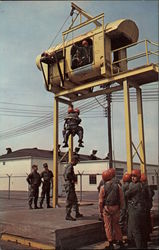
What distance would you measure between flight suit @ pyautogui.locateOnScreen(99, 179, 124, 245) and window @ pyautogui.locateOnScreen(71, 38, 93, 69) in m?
4.83

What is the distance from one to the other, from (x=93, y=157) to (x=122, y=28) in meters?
36.1

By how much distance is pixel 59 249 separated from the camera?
221 inches

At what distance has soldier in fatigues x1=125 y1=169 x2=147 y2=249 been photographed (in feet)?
18.8

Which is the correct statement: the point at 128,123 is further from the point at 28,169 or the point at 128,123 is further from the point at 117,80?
the point at 28,169

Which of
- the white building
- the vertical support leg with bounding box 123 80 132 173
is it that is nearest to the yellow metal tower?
the vertical support leg with bounding box 123 80 132 173

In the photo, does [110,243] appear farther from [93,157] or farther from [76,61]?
[93,157]

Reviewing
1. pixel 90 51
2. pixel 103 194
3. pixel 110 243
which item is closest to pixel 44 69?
pixel 90 51

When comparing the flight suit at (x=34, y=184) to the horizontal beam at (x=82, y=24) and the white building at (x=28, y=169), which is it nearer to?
the horizontal beam at (x=82, y=24)

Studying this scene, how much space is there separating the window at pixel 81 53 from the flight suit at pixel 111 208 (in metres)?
4.83

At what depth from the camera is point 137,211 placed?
5895 millimetres

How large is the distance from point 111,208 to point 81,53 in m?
5.59

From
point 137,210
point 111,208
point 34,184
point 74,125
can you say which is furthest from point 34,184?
point 137,210

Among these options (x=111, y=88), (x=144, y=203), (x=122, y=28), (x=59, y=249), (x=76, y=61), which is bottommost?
(x=59, y=249)

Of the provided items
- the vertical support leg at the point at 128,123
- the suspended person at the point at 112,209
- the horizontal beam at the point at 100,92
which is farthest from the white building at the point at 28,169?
the suspended person at the point at 112,209
